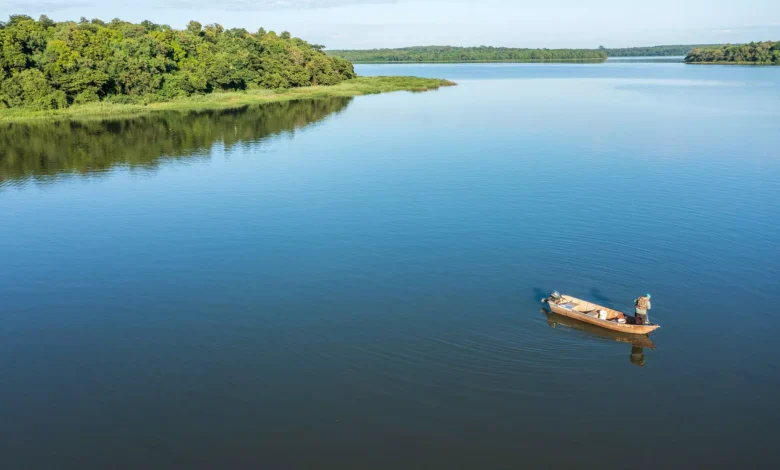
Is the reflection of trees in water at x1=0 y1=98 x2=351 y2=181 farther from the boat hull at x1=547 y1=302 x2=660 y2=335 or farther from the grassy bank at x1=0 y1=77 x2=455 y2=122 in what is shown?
the boat hull at x1=547 y1=302 x2=660 y2=335

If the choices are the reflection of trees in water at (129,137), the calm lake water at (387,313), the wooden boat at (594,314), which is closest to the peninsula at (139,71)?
the reflection of trees in water at (129,137)

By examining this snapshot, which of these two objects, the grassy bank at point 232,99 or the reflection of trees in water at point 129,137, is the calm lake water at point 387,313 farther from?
the grassy bank at point 232,99

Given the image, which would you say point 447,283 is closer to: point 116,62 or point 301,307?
point 301,307

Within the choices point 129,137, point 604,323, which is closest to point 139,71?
point 129,137

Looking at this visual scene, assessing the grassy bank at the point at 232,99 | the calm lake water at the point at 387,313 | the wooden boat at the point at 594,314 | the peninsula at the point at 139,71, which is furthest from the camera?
the peninsula at the point at 139,71

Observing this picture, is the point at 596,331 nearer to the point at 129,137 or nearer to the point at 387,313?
the point at 387,313

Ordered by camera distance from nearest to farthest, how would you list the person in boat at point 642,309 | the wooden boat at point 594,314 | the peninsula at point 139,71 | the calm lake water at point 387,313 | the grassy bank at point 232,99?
the calm lake water at point 387,313 < the person in boat at point 642,309 < the wooden boat at point 594,314 < the grassy bank at point 232,99 < the peninsula at point 139,71

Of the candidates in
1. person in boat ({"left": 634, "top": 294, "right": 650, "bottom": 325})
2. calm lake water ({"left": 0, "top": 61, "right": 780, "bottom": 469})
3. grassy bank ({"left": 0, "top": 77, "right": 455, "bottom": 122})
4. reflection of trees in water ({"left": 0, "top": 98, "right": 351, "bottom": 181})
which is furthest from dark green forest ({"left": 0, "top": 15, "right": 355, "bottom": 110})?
person in boat ({"left": 634, "top": 294, "right": 650, "bottom": 325})
